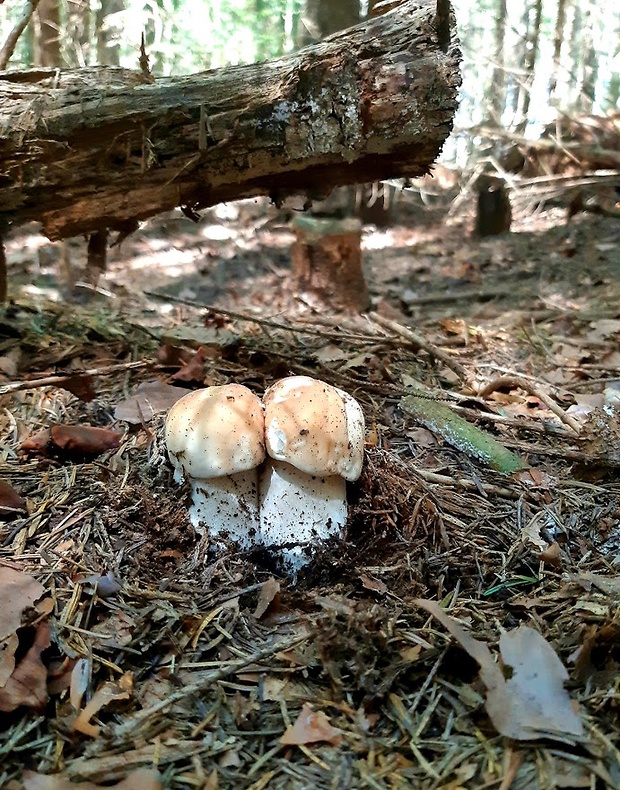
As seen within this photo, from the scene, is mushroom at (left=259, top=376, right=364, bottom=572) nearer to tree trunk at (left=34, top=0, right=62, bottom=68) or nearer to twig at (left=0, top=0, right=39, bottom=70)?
twig at (left=0, top=0, right=39, bottom=70)

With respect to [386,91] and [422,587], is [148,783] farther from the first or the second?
[386,91]

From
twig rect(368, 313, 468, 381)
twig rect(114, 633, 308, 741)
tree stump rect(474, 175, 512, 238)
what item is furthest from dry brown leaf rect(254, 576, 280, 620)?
tree stump rect(474, 175, 512, 238)

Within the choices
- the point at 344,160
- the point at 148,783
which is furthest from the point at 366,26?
the point at 148,783

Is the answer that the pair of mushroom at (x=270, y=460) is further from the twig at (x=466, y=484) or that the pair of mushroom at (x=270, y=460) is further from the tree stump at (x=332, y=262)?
the tree stump at (x=332, y=262)

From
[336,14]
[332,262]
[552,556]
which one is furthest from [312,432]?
[336,14]

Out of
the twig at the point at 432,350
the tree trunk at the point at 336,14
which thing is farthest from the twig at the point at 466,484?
the tree trunk at the point at 336,14

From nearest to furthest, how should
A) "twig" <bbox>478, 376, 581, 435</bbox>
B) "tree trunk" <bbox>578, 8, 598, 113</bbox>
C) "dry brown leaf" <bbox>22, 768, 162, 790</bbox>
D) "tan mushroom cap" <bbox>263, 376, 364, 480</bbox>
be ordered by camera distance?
"dry brown leaf" <bbox>22, 768, 162, 790</bbox>, "tan mushroom cap" <bbox>263, 376, 364, 480</bbox>, "twig" <bbox>478, 376, 581, 435</bbox>, "tree trunk" <bbox>578, 8, 598, 113</bbox>
